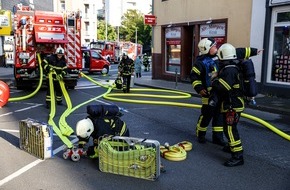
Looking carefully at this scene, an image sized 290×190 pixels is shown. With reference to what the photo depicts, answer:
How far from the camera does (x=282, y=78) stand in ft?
38.6

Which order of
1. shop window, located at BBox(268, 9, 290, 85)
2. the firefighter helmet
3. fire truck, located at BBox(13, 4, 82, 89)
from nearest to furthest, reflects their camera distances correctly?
1. shop window, located at BBox(268, 9, 290, 85)
2. fire truck, located at BBox(13, 4, 82, 89)
3. the firefighter helmet

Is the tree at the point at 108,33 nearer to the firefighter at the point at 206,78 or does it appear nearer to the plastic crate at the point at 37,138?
the firefighter at the point at 206,78

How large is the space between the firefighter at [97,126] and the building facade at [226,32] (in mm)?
7873

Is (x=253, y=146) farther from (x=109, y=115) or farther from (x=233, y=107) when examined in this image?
(x=109, y=115)

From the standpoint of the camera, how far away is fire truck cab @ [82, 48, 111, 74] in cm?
2389

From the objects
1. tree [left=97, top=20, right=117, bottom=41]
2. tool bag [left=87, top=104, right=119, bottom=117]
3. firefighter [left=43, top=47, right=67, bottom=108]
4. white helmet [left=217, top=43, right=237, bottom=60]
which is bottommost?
tool bag [left=87, top=104, right=119, bottom=117]

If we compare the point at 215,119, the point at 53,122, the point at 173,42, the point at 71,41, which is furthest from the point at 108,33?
the point at 215,119

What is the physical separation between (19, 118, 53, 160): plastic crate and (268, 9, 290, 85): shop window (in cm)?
896

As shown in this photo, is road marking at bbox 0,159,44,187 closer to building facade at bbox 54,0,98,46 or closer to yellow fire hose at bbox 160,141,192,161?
yellow fire hose at bbox 160,141,192,161


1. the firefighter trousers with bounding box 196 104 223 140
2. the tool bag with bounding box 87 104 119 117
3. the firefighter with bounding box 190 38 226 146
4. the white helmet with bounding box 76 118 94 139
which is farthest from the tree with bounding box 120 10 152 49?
the white helmet with bounding box 76 118 94 139

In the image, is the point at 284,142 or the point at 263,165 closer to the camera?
the point at 263,165

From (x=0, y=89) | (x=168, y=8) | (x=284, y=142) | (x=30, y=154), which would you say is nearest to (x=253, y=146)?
(x=284, y=142)

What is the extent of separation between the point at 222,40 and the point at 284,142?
827 cm

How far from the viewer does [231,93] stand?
511 centimetres
